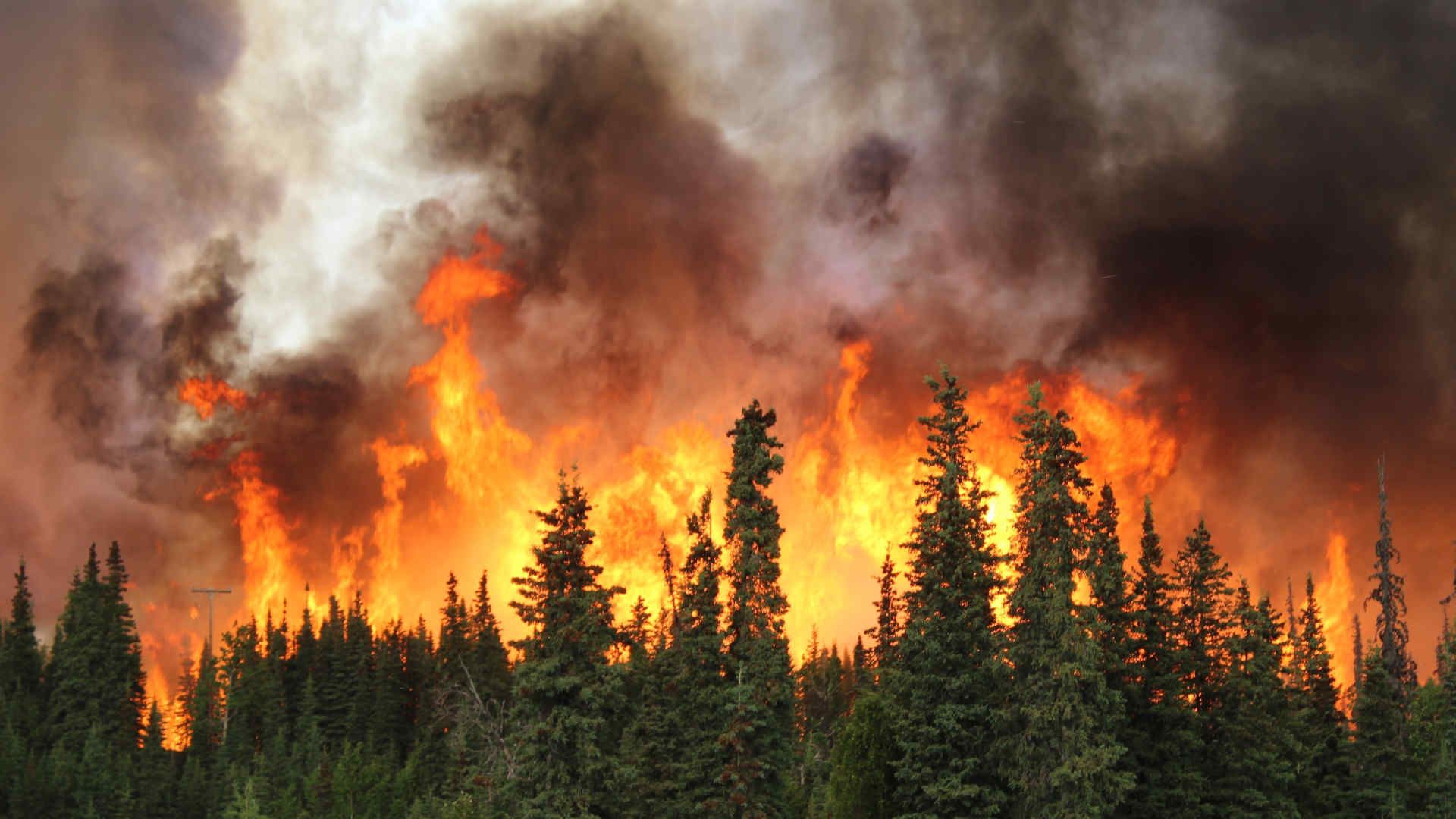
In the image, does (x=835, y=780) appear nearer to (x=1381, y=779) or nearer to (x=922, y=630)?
(x=922, y=630)

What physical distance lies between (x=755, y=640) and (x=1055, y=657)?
12.6m

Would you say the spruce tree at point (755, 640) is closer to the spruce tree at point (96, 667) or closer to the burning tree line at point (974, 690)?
the burning tree line at point (974, 690)

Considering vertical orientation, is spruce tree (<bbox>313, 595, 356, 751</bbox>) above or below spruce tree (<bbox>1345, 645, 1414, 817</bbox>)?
above

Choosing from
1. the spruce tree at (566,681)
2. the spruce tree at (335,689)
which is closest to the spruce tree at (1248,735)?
the spruce tree at (566,681)

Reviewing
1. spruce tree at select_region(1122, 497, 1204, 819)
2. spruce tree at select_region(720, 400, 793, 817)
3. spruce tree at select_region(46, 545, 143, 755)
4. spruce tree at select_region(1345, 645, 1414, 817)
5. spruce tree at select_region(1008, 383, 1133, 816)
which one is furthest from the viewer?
spruce tree at select_region(46, 545, 143, 755)

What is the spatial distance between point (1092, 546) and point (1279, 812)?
1807 centimetres

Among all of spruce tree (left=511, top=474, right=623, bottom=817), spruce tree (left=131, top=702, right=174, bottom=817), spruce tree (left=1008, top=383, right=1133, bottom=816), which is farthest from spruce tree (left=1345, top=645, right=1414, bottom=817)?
spruce tree (left=131, top=702, right=174, bottom=817)

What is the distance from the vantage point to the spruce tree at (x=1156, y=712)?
A: 52.8m

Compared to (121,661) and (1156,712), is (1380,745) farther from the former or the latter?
(121,661)

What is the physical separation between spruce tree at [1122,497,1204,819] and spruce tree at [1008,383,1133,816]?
4072 millimetres

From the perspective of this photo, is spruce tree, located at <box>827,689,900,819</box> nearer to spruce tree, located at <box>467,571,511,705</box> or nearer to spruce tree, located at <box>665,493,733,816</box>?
spruce tree, located at <box>665,493,733,816</box>

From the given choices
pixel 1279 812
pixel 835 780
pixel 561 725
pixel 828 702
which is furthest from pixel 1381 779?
pixel 828 702

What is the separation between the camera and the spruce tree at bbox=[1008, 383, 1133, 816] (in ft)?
Answer: 151

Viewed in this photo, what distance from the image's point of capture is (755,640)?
50.7 m
